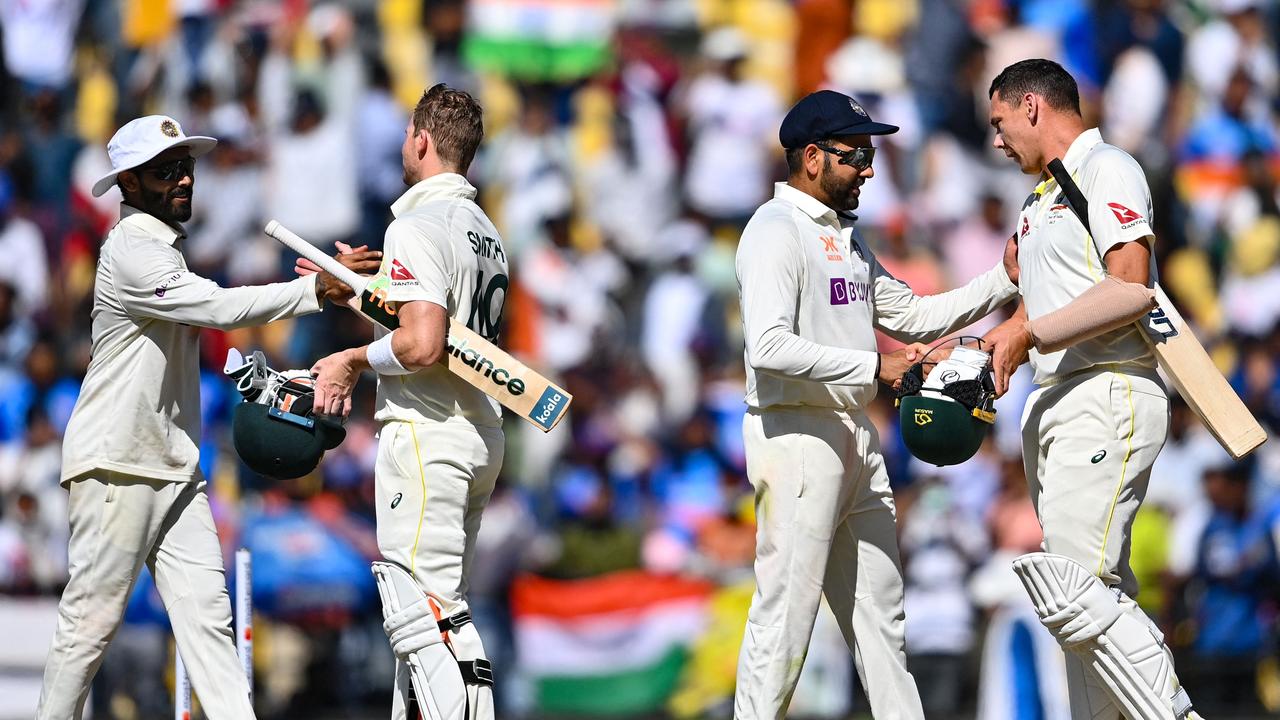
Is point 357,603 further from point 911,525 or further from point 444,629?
point 444,629

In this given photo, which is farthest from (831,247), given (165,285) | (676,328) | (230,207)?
(230,207)

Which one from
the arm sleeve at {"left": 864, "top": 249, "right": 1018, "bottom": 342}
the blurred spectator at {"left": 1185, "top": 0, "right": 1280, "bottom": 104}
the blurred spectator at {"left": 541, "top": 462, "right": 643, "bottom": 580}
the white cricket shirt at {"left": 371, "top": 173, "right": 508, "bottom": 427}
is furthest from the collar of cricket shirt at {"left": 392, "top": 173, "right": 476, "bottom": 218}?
the blurred spectator at {"left": 1185, "top": 0, "right": 1280, "bottom": 104}

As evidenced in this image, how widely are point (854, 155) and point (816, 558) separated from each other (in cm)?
157

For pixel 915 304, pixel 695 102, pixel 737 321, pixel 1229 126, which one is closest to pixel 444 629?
pixel 915 304

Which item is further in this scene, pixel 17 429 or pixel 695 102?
pixel 695 102

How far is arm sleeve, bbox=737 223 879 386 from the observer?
6.64 metres

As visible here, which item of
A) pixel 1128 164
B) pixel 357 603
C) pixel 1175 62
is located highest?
pixel 1175 62

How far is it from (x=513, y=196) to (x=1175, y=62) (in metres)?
5.62

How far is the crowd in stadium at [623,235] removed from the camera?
38.7ft

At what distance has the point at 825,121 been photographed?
6.97m

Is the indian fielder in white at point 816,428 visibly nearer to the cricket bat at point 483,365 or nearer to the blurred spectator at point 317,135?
the cricket bat at point 483,365

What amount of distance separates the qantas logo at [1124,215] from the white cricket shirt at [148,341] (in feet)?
9.97

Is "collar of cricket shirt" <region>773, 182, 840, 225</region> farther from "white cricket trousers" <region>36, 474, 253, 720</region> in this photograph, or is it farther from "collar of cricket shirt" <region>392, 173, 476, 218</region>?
"white cricket trousers" <region>36, 474, 253, 720</region>

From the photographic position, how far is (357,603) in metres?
12.0
